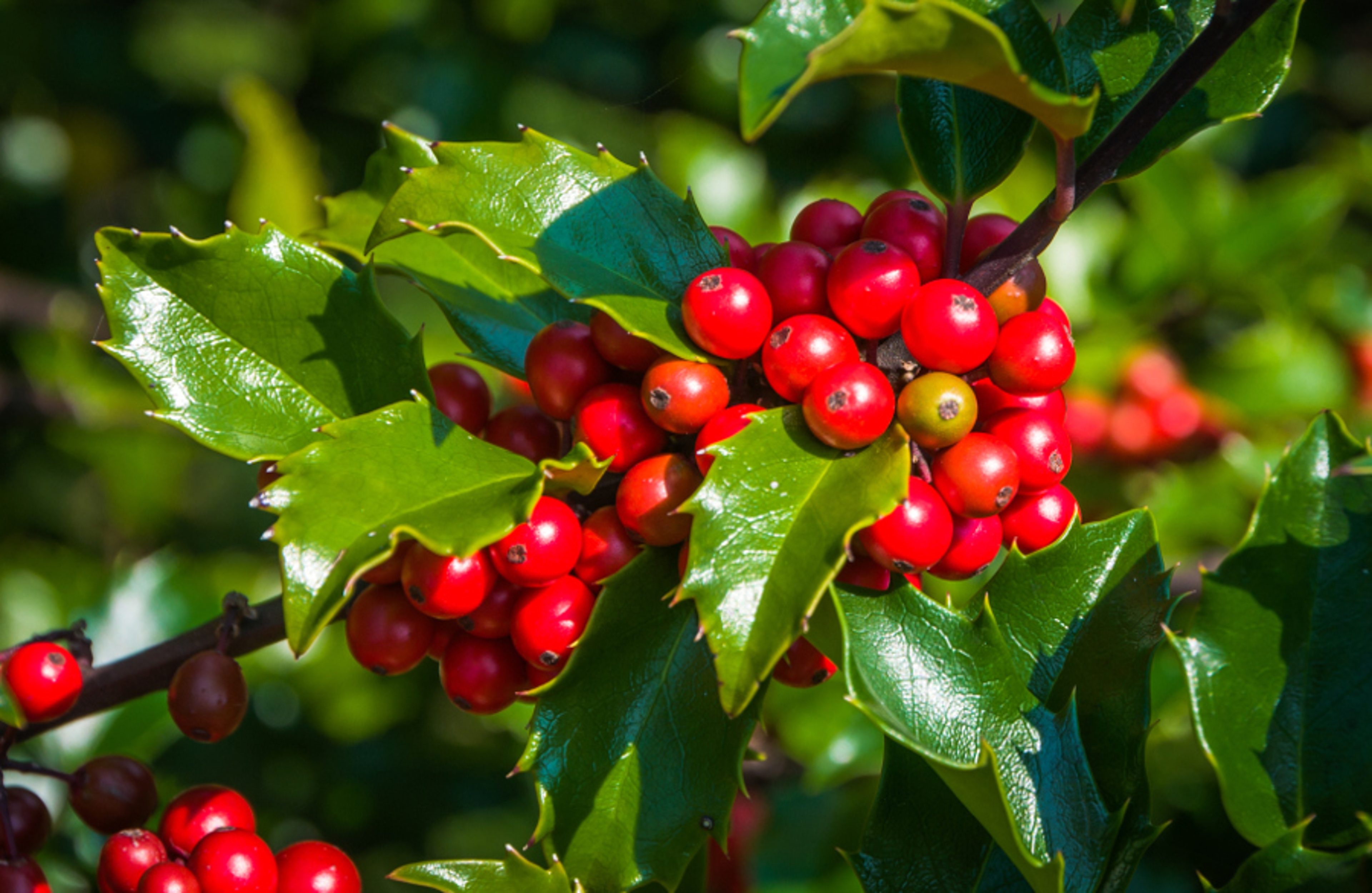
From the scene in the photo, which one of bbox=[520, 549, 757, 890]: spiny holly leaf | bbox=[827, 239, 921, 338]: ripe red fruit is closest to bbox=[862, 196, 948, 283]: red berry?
bbox=[827, 239, 921, 338]: ripe red fruit

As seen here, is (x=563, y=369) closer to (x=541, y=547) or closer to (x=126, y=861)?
(x=541, y=547)

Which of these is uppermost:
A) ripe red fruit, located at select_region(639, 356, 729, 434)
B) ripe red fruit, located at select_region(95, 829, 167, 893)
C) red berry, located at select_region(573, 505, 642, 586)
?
ripe red fruit, located at select_region(639, 356, 729, 434)

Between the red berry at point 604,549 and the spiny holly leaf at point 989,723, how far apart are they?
0.22 m

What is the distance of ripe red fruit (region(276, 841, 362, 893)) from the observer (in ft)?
4.05

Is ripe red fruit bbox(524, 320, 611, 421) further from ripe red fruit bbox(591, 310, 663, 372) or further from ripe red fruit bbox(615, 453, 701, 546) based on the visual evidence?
ripe red fruit bbox(615, 453, 701, 546)

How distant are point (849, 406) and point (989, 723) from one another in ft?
1.22

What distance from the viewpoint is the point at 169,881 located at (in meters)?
1.16

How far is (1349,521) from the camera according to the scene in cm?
113

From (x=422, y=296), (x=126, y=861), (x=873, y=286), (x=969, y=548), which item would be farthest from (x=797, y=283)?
(x=422, y=296)

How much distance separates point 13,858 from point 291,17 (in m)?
3.54

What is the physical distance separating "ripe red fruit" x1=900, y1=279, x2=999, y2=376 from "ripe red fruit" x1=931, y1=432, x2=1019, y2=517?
0.07 meters

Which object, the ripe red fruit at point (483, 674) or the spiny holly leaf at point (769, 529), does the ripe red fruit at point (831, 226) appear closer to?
the spiny holly leaf at point (769, 529)

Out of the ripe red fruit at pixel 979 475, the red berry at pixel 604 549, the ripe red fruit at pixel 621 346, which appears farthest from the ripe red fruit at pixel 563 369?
the ripe red fruit at pixel 979 475

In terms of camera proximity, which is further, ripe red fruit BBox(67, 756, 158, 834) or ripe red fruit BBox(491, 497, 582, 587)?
ripe red fruit BBox(67, 756, 158, 834)
